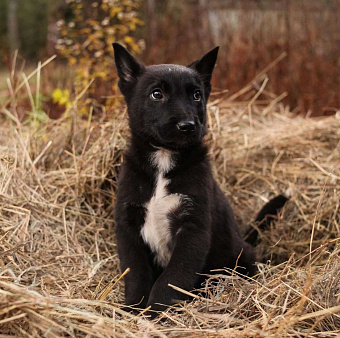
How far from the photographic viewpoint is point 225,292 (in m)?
2.89

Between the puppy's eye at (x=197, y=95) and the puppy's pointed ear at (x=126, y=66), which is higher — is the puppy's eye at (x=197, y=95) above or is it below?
below

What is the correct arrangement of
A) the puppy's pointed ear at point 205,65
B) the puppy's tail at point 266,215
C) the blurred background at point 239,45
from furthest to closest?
1. the blurred background at point 239,45
2. the puppy's tail at point 266,215
3. the puppy's pointed ear at point 205,65

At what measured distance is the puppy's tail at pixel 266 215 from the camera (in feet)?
13.5

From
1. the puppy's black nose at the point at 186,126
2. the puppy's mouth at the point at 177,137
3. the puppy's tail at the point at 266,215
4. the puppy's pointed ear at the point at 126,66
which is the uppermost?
the puppy's pointed ear at the point at 126,66

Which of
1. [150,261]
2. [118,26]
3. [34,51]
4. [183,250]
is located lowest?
[34,51]

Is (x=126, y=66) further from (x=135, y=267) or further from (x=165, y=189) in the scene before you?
(x=135, y=267)

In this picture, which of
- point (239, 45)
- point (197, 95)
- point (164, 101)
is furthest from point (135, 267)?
point (239, 45)

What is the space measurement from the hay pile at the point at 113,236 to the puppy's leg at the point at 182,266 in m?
0.12

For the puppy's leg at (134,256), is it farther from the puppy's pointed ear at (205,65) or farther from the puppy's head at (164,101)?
the puppy's pointed ear at (205,65)

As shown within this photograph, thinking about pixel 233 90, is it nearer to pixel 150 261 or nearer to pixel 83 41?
pixel 83 41

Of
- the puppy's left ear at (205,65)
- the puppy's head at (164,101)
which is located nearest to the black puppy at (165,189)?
the puppy's head at (164,101)

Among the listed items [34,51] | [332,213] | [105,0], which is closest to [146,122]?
[332,213]

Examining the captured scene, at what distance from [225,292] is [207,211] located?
520 millimetres

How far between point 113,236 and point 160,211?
3.04 feet
